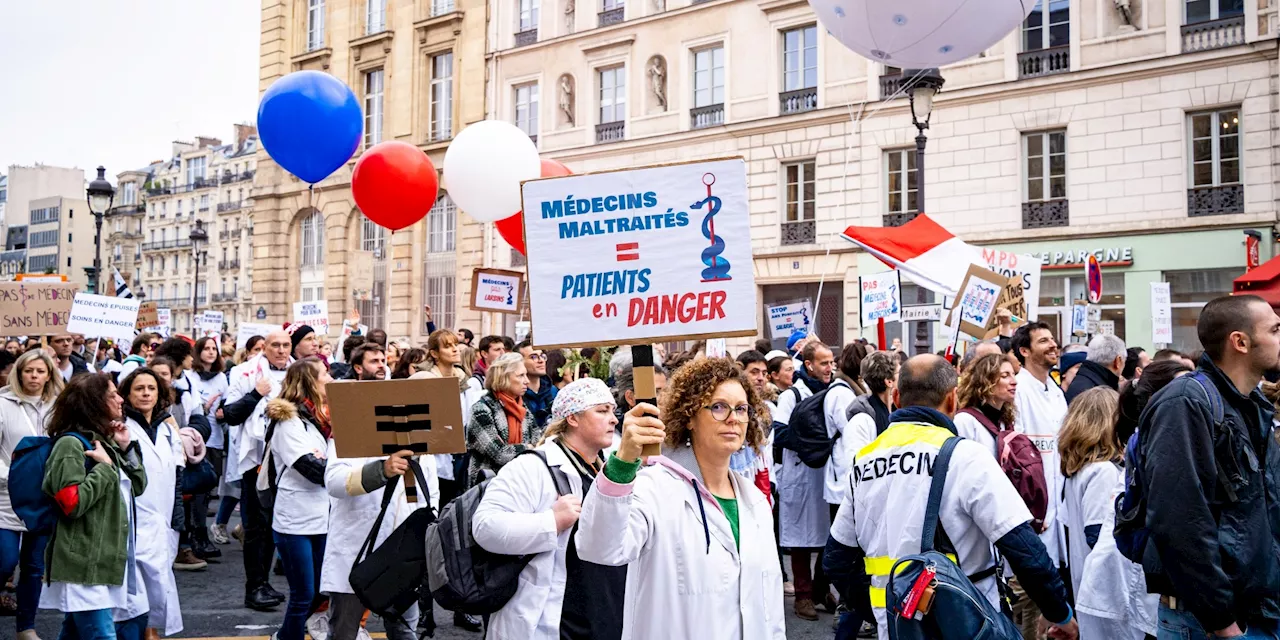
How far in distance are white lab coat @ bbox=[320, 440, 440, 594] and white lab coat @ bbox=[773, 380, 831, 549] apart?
307 centimetres

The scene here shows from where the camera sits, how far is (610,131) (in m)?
26.0

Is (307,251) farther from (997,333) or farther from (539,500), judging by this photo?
(539,500)

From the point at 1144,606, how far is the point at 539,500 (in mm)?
2527

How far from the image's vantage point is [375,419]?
179 inches

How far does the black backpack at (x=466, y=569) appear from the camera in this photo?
3881 mm

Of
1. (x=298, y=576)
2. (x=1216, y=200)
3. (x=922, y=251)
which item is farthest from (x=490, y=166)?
(x=1216, y=200)

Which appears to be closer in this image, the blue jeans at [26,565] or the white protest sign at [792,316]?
the blue jeans at [26,565]

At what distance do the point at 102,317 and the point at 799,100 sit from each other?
15.1m

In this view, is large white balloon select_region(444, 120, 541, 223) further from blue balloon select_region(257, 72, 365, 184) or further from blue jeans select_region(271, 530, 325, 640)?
blue jeans select_region(271, 530, 325, 640)

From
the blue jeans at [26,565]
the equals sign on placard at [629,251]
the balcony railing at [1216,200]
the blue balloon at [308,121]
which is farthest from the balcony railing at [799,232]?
the equals sign on placard at [629,251]

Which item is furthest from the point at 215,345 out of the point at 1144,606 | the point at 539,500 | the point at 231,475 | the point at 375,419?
the point at 1144,606

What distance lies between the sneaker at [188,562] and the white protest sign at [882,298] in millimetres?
8309

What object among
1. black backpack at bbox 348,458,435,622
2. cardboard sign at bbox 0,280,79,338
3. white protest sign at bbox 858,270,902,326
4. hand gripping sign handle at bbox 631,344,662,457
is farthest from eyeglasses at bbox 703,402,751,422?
cardboard sign at bbox 0,280,79,338

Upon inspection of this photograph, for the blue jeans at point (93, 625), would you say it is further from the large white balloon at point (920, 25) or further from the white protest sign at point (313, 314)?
the white protest sign at point (313, 314)
